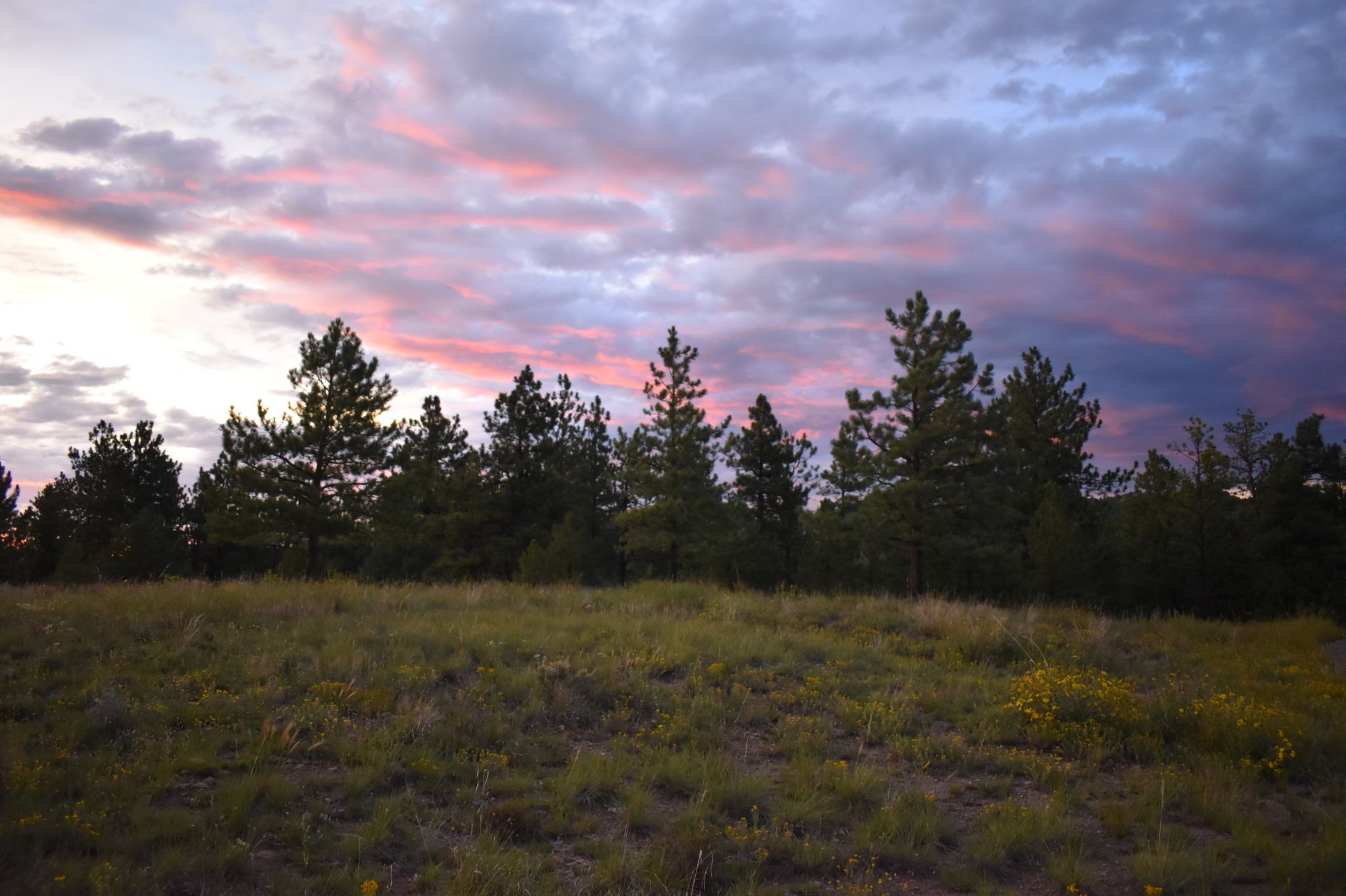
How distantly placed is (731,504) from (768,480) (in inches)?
322

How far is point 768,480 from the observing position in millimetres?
45281

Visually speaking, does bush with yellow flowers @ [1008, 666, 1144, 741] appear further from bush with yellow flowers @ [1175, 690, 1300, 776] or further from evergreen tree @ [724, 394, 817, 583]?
evergreen tree @ [724, 394, 817, 583]

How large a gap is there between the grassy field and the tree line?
12.8 m

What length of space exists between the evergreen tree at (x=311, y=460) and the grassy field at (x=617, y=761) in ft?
64.4

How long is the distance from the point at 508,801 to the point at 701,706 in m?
2.87

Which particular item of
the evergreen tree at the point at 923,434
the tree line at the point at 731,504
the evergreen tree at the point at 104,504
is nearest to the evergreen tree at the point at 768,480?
the tree line at the point at 731,504

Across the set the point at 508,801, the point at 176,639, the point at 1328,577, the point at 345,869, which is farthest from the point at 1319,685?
the point at 1328,577

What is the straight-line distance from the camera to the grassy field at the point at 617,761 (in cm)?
496

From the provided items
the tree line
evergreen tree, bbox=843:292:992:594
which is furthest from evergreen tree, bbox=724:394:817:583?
evergreen tree, bbox=843:292:992:594

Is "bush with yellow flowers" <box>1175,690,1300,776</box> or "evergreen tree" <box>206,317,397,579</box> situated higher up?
"evergreen tree" <box>206,317,397,579</box>

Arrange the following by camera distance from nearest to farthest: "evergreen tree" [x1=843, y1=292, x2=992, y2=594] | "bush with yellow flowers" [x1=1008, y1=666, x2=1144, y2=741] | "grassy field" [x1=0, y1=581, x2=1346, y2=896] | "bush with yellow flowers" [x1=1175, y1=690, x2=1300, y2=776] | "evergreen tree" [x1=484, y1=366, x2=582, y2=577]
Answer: "grassy field" [x1=0, y1=581, x2=1346, y2=896]
"bush with yellow flowers" [x1=1175, y1=690, x2=1300, y2=776]
"bush with yellow flowers" [x1=1008, y1=666, x2=1144, y2=741]
"evergreen tree" [x1=843, y1=292, x2=992, y2=594]
"evergreen tree" [x1=484, y1=366, x2=582, y2=577]

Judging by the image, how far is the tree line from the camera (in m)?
29.2

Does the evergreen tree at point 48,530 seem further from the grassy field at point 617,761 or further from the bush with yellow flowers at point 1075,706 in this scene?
the bush with yellow flowers at point 1075,706

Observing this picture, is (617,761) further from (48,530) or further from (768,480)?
(48,530)
